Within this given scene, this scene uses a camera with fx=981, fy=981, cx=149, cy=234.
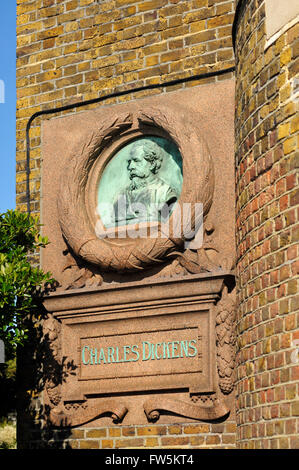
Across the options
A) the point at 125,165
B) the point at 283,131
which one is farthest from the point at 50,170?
the point at 283,131

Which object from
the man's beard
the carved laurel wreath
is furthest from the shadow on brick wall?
the man's beard

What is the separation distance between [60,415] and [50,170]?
2.68 meters

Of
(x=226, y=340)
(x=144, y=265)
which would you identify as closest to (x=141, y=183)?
(x=144, y=265)

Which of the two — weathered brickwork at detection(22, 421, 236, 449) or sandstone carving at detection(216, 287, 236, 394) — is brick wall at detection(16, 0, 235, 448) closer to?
weathered brickwork at detection(22, 421, 236, 449)

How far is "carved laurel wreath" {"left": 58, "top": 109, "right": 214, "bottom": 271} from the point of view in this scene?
950 centimetres

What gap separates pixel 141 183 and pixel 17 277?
160 centimetres

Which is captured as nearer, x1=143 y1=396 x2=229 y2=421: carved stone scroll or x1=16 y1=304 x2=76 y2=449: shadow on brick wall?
x1=143 y1=396 x2=229 y2=421: carved stone scroll

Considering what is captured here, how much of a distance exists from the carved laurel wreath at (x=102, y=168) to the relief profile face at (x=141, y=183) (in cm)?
11

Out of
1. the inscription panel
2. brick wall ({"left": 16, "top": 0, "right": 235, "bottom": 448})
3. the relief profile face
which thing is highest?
brick wall ({"left": 16, "top": 0, "right": 235, "bottom": 448})

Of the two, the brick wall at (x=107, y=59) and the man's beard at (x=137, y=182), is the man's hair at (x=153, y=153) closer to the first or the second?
the man's beard at (x=137, y=182)

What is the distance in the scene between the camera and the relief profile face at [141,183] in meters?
9.85

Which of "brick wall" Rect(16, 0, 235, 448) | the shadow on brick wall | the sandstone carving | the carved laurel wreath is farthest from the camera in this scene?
the shadow on brick wall

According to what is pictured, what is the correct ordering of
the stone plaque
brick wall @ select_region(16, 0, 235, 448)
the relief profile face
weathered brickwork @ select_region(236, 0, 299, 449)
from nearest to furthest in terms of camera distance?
weathered brickwork @ select_region(236, 0, 299, 449) < the stone plaque < brick wall @ select_region(16, 0, 235, 448) < the relief profile face

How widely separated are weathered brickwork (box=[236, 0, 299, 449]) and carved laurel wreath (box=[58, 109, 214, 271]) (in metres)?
0.93
